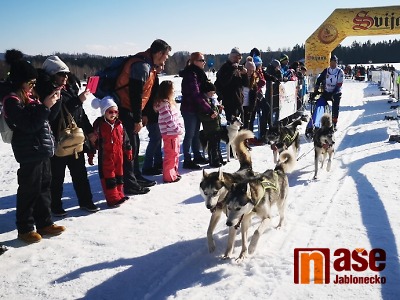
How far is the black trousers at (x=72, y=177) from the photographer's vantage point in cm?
390

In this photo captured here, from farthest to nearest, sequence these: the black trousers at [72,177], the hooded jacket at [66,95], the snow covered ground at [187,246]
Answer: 1. the black trousers at [72,177]
2. the hooded jacket at [66,95]
3. the snow covered ground at [187,246]

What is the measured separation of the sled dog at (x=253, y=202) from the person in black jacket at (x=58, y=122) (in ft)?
6.45

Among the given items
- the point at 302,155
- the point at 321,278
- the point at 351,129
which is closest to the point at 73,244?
the point at 321,278

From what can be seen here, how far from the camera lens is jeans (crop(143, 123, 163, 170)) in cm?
532

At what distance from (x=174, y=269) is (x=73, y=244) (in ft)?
3.65

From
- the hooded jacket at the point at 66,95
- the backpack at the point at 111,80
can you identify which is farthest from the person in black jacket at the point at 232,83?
the hooded jacket at the point at 66,95

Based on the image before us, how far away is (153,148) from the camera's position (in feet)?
17.9

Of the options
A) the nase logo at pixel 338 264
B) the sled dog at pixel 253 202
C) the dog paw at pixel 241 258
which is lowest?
the nase logo at pixel 338 264

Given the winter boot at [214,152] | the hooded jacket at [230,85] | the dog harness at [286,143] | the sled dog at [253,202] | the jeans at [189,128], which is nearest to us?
the sled dog at [253,202]

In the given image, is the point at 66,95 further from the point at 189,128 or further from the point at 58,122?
the point at 189,128

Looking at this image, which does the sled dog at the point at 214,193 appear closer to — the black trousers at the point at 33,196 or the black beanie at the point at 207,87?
the black trousers at the point at 33,196

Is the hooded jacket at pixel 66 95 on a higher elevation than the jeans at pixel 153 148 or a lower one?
higher

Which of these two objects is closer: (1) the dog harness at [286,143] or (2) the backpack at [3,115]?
(2) the backpack at [3,115]

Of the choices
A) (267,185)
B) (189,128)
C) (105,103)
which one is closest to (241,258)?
(267,185)
